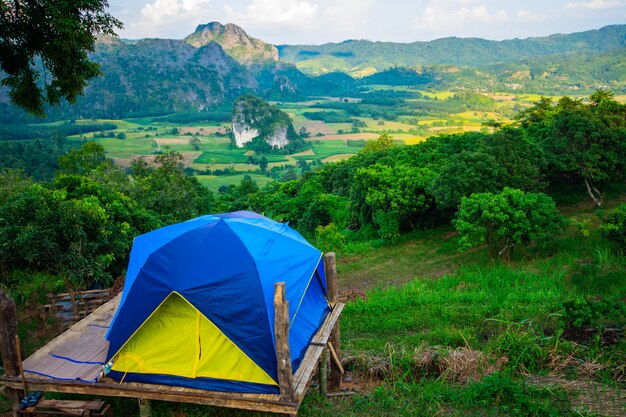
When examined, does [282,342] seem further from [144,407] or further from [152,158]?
[152,158]

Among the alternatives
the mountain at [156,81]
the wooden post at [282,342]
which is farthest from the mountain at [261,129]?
the wooden post at [282,342]

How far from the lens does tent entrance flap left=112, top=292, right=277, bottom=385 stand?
5.22 m

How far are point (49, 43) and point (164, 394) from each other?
5.66 metres

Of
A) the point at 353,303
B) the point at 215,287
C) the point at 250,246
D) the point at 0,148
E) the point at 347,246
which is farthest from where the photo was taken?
the point at 0,148

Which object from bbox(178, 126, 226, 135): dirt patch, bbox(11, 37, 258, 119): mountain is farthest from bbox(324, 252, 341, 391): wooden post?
bbox(11, 37, 258, 119): mountain

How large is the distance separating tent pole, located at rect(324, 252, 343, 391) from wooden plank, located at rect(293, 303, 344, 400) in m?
0.16

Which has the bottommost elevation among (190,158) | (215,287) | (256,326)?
(190,158)

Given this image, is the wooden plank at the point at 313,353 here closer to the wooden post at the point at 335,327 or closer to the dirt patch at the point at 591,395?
the wooden post at the point at 335,327

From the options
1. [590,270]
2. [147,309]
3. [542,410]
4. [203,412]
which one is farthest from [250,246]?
[590,270]

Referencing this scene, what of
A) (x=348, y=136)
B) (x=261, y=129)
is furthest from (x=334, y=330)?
(x=348, y=136)

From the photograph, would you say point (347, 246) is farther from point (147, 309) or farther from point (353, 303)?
point (147, 309)

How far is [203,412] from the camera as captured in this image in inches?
219

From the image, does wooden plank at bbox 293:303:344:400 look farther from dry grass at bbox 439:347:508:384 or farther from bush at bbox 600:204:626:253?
bush at bbox 600:204:626:253

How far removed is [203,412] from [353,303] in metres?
4.59
